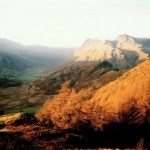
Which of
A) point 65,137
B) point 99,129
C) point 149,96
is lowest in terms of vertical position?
point 99,129

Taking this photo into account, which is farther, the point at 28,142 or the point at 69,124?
the point at 69,124

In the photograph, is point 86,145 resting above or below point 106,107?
above

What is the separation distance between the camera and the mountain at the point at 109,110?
7494 centimetres

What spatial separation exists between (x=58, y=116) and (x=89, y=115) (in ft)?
31.1

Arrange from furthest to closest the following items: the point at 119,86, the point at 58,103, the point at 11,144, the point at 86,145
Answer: the point at 119,86
the point at 58,103
the point at 86,145
the point at 11,144

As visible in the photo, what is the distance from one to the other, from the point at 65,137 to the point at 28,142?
20.8 feet

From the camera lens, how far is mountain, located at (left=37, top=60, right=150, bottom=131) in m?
74.9

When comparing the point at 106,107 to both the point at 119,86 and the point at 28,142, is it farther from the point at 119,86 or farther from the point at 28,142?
the point at 28,142

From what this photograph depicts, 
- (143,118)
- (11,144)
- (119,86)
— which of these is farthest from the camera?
(119,86)

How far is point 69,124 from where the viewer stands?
72.5 m

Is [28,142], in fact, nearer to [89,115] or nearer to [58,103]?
[89,115]

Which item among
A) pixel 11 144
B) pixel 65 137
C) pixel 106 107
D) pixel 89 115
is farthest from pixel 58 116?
pixel 11 144

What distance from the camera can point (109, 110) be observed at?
8569 cm

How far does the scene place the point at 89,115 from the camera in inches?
3137
